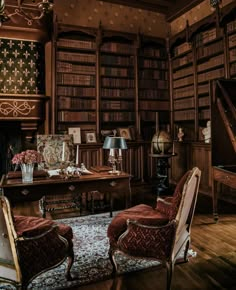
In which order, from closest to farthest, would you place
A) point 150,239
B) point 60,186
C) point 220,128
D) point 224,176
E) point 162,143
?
point 150,239, point 60,186, point 224,176, point 220,128, point 162,143

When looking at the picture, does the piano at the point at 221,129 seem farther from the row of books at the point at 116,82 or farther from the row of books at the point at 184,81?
the row of books at the point at 116,82

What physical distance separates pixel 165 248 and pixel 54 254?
79cm

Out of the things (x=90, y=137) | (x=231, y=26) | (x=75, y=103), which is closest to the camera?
(x=231, y=26)

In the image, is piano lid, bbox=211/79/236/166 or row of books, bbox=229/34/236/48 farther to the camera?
row of books, bbox=229/34/236/48

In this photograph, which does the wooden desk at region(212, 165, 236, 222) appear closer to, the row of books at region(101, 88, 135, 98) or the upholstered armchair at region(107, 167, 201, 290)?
the upholstered armchair at region(107, 167, 201, 290)

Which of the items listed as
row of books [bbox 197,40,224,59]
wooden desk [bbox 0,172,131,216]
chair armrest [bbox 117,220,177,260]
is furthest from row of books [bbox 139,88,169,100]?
chair armrest [bbox 117,220,177,260]

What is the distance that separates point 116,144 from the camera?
3002mm

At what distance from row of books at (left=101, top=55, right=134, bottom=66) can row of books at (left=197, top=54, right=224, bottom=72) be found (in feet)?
4.61

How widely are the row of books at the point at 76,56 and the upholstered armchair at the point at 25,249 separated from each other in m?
3.87

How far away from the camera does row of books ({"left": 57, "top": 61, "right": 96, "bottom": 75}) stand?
506 centimetres

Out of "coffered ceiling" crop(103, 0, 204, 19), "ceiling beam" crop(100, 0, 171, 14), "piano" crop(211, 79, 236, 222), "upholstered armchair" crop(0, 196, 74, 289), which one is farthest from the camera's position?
"ceiling beam" crop(100, 0, 171, 14)

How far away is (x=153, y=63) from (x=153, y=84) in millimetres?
459

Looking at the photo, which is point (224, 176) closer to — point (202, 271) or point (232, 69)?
point (202, 271)

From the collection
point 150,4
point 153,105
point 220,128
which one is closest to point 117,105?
point 153,105
